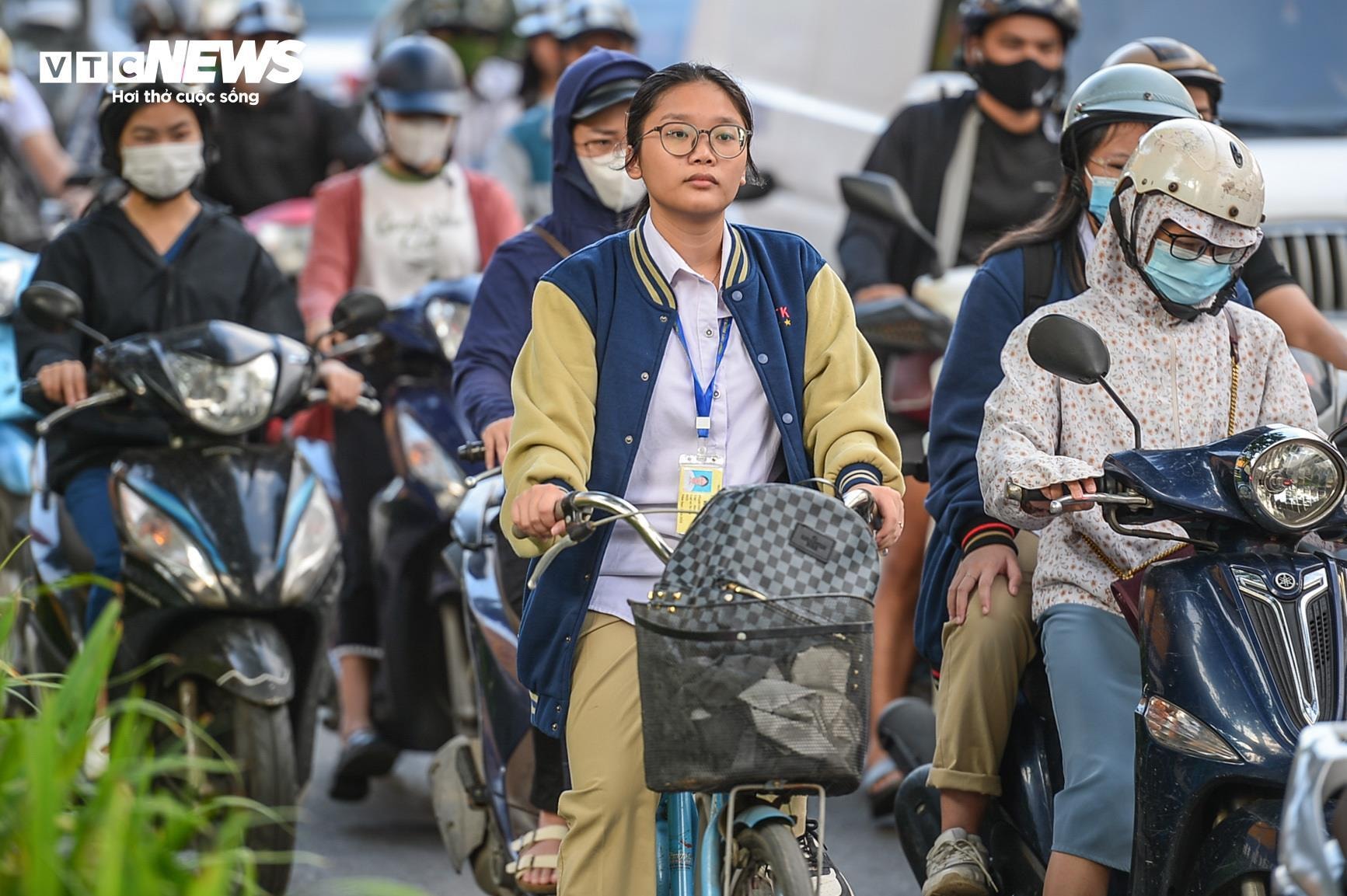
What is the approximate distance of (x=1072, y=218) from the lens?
5078 mm

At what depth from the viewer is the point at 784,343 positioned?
14.0 feet

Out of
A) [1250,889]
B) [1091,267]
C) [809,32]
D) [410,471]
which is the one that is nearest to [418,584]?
[410,471]

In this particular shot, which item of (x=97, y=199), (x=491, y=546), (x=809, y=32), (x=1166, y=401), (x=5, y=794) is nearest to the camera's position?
(x=5, y=794)

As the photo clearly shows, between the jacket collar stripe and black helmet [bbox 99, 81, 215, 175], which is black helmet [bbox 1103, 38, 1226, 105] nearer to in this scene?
the jacket collar stripe

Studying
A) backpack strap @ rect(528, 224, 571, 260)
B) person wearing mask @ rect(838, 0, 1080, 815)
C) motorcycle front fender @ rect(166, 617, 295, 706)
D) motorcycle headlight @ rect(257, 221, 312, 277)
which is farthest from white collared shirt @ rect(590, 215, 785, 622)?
motorcycle headlight @ rect(257, 221, 312, 277)

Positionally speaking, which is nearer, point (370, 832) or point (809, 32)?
point (370, 832)

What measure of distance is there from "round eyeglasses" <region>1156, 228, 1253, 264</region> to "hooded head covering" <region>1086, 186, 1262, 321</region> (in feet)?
0.06

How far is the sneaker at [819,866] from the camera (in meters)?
3.83

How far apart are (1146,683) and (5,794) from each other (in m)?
2.08

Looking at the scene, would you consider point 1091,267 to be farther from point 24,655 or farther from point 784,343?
point 24,655

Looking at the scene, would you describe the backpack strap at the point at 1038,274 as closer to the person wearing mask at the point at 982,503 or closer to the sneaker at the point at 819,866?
the person wearing mask at the point at 982,503

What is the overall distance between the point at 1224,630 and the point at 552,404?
1.31m

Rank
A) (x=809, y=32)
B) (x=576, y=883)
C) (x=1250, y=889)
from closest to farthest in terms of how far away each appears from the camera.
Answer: (x=1250, y=889)
(x=576, y=883)
(x=809, y=32)

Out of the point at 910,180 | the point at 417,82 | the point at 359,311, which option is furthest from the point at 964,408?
the point at 417,82
